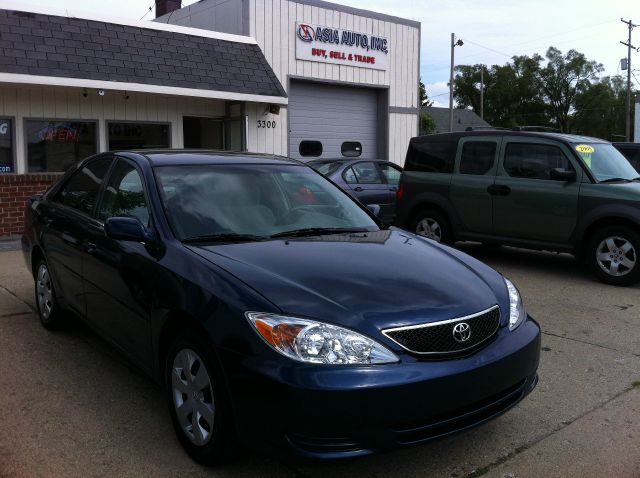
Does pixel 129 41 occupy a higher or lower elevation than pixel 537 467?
higher

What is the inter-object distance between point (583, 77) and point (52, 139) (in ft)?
255

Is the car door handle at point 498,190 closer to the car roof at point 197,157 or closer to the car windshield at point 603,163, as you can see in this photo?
the car windshield at point 603,163

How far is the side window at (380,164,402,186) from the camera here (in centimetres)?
1116

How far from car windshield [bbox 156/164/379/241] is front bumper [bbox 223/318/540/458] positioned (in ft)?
3.60

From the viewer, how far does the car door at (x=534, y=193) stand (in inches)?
300

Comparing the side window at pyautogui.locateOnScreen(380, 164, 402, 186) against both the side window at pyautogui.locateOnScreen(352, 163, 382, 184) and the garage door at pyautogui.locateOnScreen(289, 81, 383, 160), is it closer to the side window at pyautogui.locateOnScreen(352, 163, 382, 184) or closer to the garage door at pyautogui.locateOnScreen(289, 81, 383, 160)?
the side window at pyautogui.locateOnScreen(352, 163, 382, 184)

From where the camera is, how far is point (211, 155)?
14.2 feet

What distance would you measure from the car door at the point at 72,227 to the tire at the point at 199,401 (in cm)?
152

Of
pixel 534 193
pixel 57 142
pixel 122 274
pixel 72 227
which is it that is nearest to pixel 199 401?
pixel 122 274

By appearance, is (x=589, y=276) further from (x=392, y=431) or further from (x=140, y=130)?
(x=140, y=130)

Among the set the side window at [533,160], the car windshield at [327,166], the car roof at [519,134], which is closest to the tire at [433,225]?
the car roof at [519,134]

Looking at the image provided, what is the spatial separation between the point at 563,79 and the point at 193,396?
83.3 metres

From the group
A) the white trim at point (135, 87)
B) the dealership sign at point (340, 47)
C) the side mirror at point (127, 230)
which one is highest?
the dealership sign at point (340, 47)

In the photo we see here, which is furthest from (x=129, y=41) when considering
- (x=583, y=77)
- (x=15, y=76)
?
(x=583, y=77)
